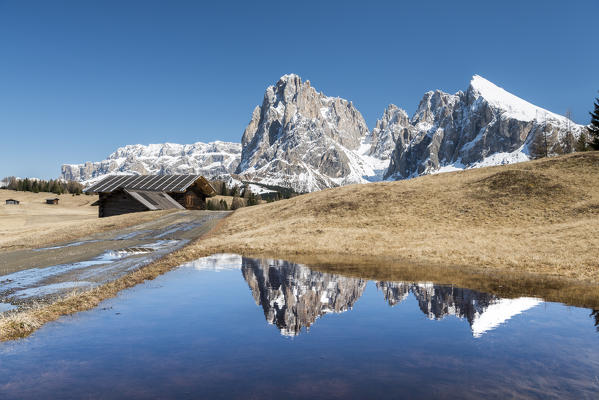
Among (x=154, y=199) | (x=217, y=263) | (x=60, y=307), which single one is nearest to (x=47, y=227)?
(x=154, y=199)

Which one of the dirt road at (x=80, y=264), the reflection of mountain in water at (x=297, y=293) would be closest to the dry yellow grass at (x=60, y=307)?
the dirt road at (x=80, y=264)

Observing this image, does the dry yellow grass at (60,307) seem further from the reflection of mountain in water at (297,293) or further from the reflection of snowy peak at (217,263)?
the reflection of mountain in water at (297,293)

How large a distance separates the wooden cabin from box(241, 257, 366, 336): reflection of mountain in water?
Answer: 50.8 m

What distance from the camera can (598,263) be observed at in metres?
18.8

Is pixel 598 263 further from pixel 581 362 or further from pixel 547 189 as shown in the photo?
pixel 547 189

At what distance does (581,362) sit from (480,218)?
95.2ft

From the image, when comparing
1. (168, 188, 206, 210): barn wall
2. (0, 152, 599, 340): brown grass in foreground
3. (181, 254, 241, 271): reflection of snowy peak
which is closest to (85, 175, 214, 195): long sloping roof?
(168, 188, 206, 210): barn wall

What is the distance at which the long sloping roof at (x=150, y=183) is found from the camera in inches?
2874

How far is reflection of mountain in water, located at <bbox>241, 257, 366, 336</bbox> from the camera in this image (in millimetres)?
11312

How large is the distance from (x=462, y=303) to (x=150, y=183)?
7650 cm

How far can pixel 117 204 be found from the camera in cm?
6838

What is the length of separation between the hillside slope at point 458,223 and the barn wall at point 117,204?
29779mm

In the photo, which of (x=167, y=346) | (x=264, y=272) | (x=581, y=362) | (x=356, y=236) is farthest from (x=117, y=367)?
(x=356, y=236)

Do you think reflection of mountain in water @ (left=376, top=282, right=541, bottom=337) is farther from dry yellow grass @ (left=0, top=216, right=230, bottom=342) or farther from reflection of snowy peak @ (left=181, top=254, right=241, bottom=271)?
dry yellow grass @ (left=0, top=216, right=230, bottom=342)
